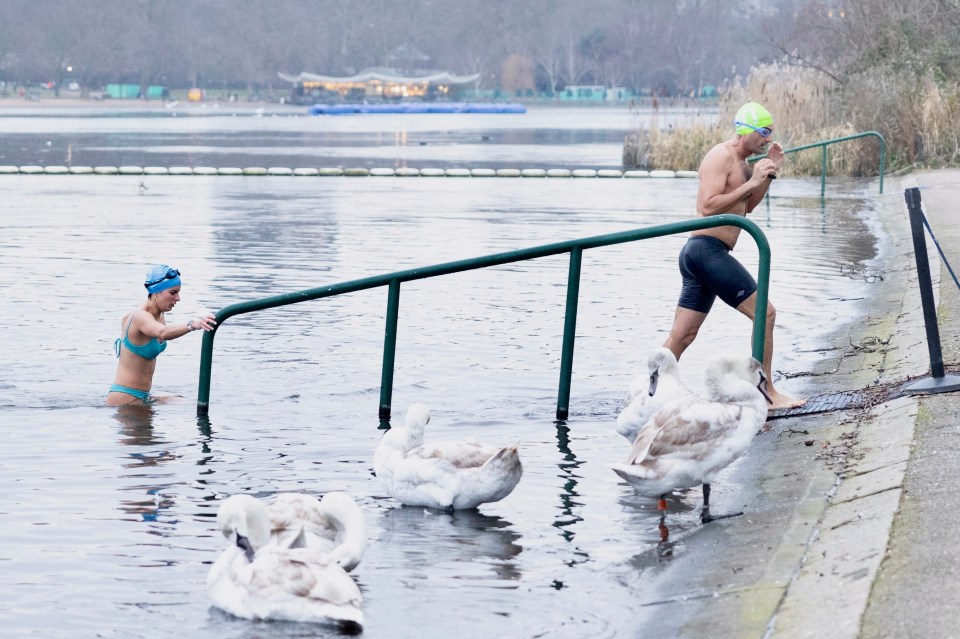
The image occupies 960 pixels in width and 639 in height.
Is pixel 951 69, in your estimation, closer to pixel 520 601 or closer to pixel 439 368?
pixel 439 368

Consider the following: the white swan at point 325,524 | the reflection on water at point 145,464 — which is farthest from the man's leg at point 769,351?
the reflection on water at point 145,464

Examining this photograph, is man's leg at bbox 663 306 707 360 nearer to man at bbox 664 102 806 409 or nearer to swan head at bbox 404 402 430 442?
man at bbox 664 102 806 409

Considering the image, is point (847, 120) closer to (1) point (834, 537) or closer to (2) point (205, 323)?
(2) point (205, 323)

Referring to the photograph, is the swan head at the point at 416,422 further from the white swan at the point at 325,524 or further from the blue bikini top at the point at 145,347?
the blue bikini top at the point at 145,347

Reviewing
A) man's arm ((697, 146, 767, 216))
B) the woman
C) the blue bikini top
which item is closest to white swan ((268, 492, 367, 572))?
the woman

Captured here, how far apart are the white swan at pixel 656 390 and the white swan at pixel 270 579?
105 inches

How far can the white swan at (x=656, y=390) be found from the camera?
8508 millimetres

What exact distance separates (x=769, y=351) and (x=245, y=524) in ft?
13.5

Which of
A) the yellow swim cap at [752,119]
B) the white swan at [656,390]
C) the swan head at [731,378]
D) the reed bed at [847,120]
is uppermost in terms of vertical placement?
the reed bed at [847,120]

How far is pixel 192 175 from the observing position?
40.8 metres

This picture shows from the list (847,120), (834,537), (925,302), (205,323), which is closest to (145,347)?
(205,323)

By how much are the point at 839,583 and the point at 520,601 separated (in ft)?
4.50

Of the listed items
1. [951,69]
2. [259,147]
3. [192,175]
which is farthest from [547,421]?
[259,147]

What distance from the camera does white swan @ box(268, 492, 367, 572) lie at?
660 cm
